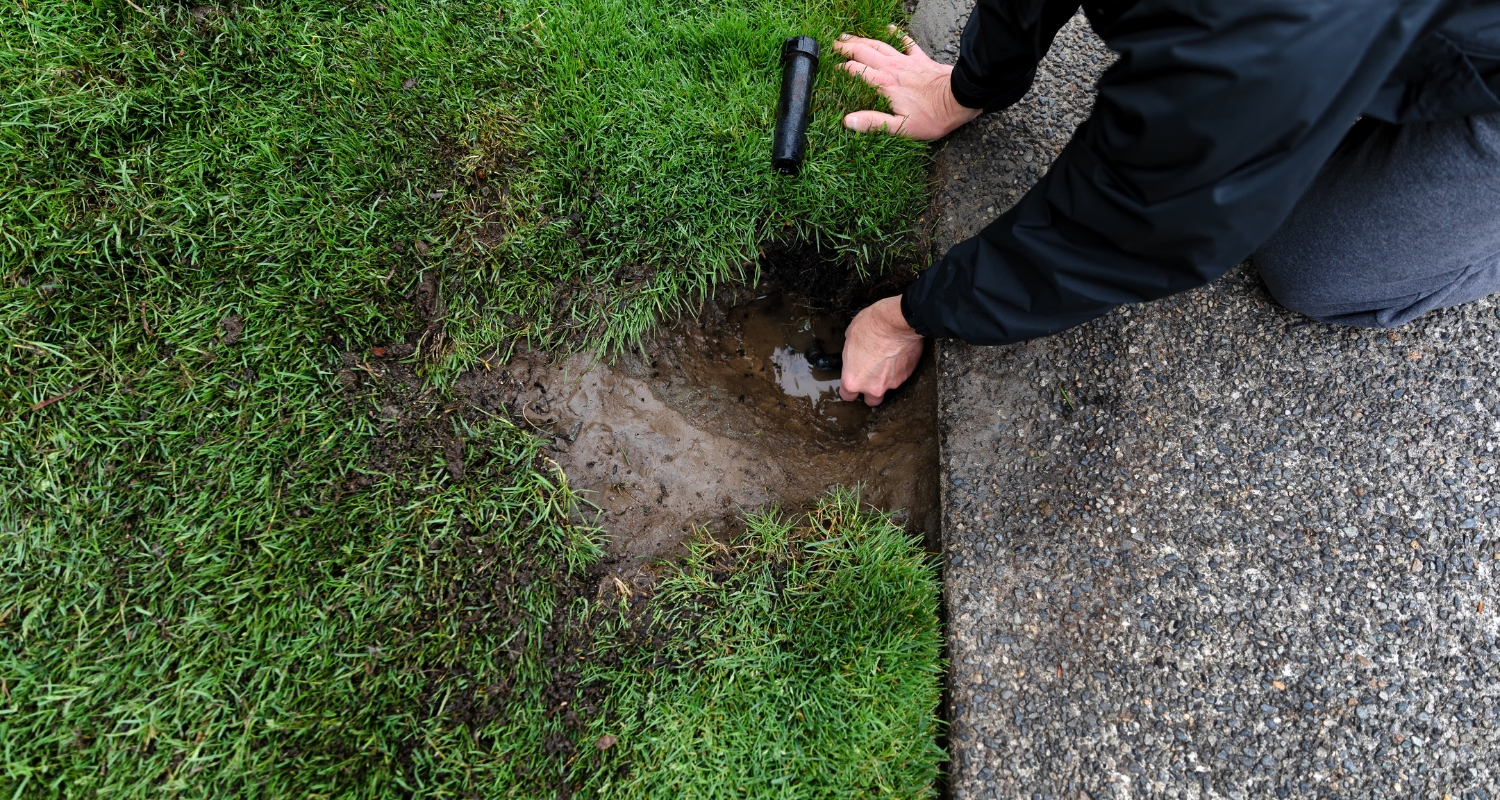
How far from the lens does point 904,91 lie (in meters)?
2.38

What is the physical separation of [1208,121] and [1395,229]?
113cm

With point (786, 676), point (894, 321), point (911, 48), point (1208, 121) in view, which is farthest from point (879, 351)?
point (1208, 121)

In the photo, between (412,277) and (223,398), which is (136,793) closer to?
(223,398)

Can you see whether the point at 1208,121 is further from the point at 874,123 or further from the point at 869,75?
the point at 869,75

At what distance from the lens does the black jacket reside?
1053 millimetres

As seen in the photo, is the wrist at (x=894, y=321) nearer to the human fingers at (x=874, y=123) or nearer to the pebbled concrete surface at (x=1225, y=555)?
the pebbled concrete surface at (x=1225, y=555)

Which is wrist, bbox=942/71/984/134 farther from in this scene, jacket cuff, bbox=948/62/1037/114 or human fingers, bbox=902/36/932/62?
human fingers, bbox=902/36/932/62

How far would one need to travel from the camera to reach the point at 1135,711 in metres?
1.93

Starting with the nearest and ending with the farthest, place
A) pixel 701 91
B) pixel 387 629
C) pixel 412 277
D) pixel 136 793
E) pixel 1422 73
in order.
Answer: pixel 1422 73 → pixel 136 793 → pixel 387 629 → pixel 412 277 → pixel 701 91

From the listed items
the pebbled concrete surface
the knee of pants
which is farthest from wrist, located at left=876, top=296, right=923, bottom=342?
the knee of pants

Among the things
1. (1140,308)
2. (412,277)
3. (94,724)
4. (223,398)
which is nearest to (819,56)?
(1140,308)

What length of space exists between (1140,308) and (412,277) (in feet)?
7.18

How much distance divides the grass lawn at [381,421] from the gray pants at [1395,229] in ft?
3.71

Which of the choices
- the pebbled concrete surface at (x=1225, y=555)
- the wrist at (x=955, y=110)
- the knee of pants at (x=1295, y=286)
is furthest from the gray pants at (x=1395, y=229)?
the wrist at (x=955, y=110)
